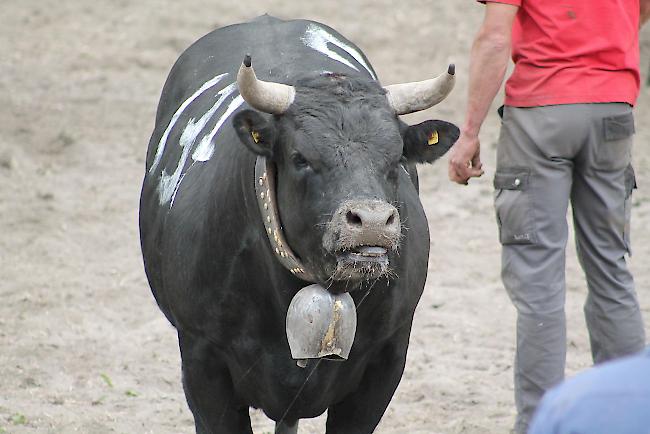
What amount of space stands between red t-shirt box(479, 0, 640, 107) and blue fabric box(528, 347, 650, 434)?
308cm

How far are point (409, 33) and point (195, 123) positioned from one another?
746cm

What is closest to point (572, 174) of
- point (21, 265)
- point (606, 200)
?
point (606, 200)

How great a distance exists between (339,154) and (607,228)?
1.65 meters

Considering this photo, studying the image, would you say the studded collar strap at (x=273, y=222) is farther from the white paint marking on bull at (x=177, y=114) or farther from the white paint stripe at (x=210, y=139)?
the white paint marking on bull at (x=177, y=114)

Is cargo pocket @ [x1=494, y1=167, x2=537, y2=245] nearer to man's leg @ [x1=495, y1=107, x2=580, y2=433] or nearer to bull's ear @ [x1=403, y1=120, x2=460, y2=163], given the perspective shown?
man's leg @ [x1=495, y1=107, x2=580, y2=433]

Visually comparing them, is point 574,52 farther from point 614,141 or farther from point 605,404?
point 605,404

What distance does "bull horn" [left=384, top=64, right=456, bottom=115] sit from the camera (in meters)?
3.96

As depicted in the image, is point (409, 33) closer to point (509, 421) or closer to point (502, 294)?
point (502, 294)

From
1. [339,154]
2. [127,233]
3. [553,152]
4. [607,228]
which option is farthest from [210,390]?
[127,233]

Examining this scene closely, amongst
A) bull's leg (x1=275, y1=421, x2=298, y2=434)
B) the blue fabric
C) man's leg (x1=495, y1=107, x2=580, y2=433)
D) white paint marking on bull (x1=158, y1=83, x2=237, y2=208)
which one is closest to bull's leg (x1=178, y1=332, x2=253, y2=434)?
bull's leg (x1=275, y1=421, x2=298, y2=434)

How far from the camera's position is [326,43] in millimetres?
5156

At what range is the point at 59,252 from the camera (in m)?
7.74

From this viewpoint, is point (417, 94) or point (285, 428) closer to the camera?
point (417, 94)

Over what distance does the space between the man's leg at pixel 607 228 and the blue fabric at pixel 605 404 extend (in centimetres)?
311
